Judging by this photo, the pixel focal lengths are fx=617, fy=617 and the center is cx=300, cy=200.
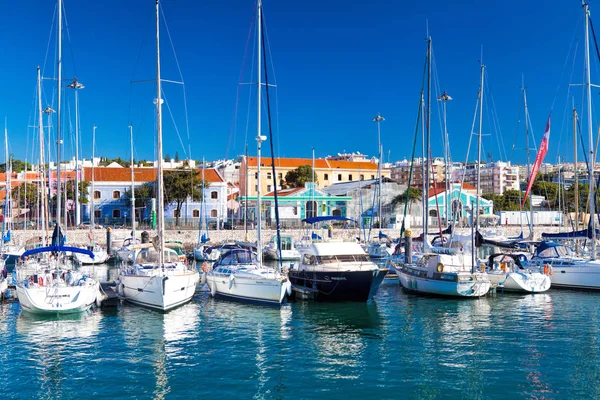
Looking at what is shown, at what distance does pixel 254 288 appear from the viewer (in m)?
29.2

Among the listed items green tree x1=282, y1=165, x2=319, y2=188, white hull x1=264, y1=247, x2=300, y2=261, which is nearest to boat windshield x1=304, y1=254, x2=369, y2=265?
white hull x1=264, y1=247, x2=300, y2=261

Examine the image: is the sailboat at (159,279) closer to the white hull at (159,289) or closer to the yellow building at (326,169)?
the white hull at (159,289)

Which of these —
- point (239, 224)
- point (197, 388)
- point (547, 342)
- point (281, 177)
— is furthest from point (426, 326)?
point (281, 177)

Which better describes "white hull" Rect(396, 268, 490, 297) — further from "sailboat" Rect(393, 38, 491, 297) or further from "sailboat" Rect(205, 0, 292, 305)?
"sailboat" Rect(205, 0, 292, 305)

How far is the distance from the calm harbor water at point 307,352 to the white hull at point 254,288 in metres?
0.63

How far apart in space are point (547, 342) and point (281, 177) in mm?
91395

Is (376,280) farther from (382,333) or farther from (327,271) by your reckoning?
(382,333)

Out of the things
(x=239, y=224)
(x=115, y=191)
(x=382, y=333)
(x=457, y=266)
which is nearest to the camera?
(x=382, y=333)

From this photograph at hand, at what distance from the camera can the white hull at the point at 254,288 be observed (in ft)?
94.1

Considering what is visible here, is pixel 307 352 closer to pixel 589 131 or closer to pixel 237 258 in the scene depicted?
pixel 237 258

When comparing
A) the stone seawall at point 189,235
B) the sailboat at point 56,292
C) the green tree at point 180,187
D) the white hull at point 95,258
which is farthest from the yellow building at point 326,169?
the sailboat at point 56,292

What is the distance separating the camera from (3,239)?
4988cm

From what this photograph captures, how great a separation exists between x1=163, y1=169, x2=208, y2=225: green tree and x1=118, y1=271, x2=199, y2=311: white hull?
146 feet

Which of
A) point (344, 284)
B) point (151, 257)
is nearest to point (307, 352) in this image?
point (344, 284)
